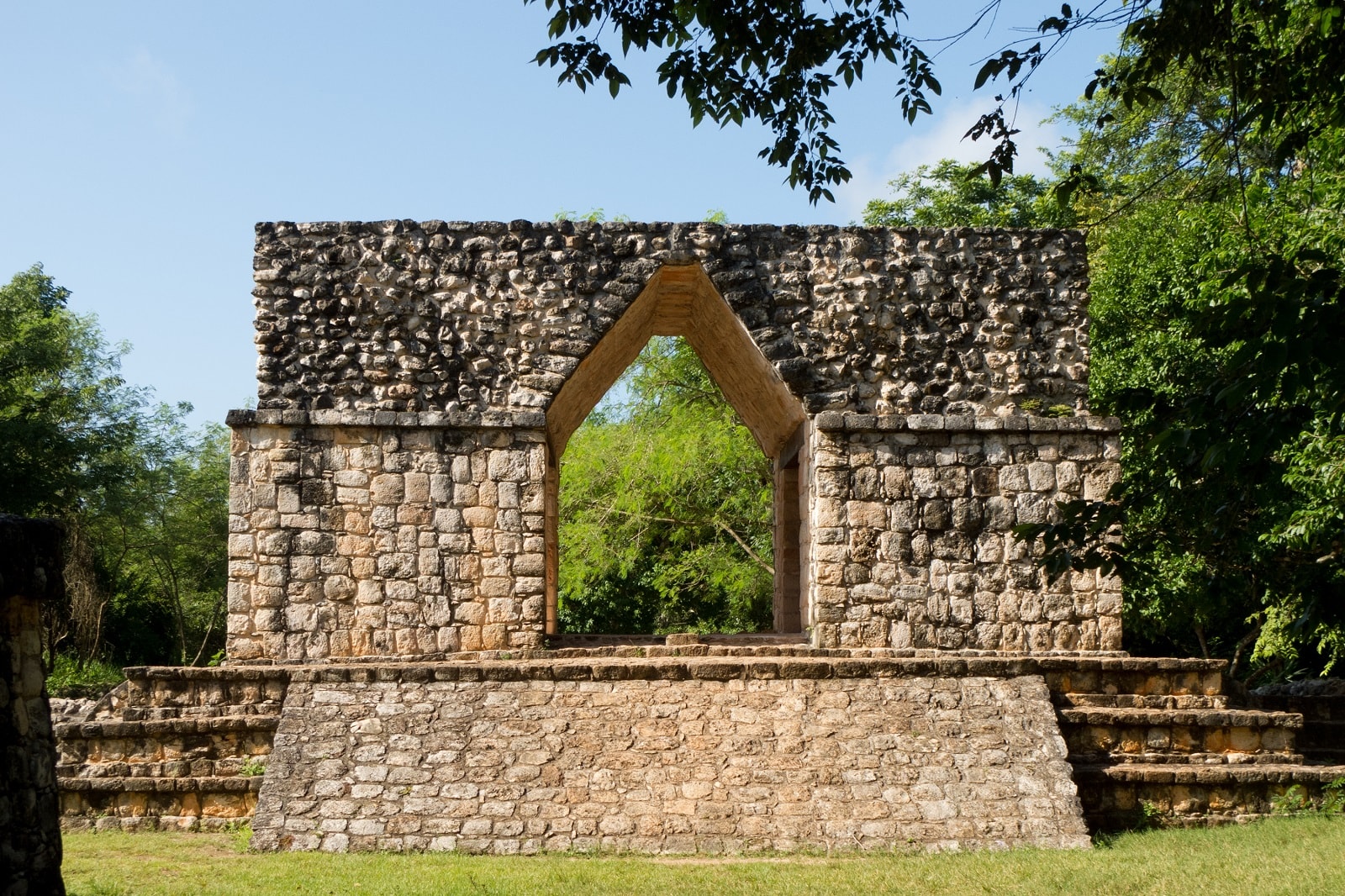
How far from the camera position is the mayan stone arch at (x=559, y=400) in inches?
378

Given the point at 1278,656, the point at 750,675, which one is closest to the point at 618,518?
the point at 1278,656

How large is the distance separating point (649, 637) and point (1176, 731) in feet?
14.5

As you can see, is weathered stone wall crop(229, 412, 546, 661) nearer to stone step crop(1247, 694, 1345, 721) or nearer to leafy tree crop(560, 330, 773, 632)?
stone step crop(1247, 694, 1345, 721)

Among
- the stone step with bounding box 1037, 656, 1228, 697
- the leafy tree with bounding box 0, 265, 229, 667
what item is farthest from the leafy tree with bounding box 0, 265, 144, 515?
the stone step with bounding box 1037, 656, 1228, 697

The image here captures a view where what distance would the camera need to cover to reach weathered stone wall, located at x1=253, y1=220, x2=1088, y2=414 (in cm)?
991

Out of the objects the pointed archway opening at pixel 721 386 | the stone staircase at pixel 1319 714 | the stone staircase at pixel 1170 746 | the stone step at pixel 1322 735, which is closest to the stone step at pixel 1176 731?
the stone staircase at pixel 1170 746

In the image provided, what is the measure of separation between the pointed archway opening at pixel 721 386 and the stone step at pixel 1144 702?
2.35m

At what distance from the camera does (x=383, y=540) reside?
9.62 m

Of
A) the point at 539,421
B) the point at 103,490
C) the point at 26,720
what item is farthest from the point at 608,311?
the point at 103,490

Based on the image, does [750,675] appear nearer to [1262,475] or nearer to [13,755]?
[1262,475]

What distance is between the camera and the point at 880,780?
765cm

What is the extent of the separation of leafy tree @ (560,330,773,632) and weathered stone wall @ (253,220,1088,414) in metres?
9.29

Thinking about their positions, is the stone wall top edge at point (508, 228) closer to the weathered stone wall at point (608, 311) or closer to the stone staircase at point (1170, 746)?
the weathered stone wall at point (608, 311)

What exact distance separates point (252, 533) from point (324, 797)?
2.79 meters
